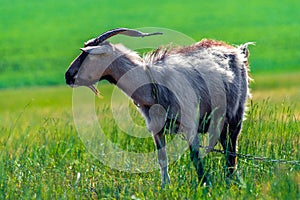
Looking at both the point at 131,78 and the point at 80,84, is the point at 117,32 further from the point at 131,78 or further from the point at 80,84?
the point at 80,84

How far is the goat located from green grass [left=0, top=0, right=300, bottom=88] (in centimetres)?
2351

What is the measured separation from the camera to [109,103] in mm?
18297

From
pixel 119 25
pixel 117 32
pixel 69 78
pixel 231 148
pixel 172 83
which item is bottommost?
pixel 119 25

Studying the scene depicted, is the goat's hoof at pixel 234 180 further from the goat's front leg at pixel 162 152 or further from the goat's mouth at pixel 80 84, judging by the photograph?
the goat's mouth at pixel 80 84

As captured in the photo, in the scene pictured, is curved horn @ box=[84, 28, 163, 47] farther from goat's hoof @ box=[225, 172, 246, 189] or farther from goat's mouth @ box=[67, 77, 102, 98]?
goat's hoof @ box=[225, 172, 246, 189]

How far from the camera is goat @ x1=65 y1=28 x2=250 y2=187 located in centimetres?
884

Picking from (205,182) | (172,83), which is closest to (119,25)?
(172,83)

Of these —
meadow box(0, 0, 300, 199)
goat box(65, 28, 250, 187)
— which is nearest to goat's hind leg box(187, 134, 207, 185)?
goat box(65, 28, 250, 187)

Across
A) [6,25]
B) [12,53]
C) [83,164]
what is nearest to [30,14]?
[6,25]

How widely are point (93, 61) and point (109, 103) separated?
9.50 meters

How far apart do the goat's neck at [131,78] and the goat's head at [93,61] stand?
0.12 m

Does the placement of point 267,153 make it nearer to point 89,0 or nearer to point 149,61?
point 149,61

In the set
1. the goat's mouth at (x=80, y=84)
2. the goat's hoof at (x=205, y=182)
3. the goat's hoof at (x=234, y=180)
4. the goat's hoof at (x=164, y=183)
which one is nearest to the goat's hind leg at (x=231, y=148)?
the goat's hoof at (x=234, y=180)

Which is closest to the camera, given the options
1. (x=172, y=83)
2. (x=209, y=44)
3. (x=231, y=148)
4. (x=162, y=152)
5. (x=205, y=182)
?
(x=205, y=182)
